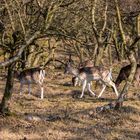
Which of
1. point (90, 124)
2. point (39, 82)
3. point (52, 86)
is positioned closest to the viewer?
point (90, 124)

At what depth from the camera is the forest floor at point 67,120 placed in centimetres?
1309

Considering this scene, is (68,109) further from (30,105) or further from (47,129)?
(47,129)

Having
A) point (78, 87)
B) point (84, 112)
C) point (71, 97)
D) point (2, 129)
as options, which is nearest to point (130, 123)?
point (84, 112)

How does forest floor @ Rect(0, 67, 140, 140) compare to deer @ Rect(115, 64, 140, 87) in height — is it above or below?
below

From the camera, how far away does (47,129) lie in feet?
44.6

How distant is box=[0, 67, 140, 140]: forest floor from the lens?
42.9 ft

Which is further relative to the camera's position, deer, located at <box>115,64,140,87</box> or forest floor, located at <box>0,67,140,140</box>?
deer, located at <box>115,64,140,87</box>

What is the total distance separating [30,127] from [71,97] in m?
7.42

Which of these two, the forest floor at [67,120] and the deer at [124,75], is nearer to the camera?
the forest floor at [67,120]

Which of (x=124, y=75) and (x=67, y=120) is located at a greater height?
(x=124, y=75)

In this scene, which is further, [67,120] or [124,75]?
[124,75]

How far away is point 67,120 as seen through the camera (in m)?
14.8

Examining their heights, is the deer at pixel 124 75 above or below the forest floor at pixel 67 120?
above

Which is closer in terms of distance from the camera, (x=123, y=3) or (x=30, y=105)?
(x=30, y=105)
